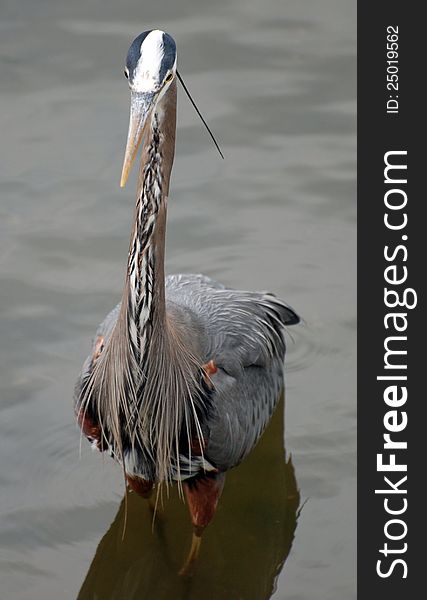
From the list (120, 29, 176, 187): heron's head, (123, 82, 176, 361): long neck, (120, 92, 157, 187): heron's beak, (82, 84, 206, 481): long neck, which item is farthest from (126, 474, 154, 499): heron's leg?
(120, 29, 176, 187): heron's head

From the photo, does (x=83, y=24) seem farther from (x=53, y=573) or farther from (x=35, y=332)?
(x=53, y=573)

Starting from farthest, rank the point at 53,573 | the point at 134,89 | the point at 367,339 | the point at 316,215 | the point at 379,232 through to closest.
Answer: the point at 316,215
the point at 379,232
the point at 367,339
the point at 53,573
the point at 134,89

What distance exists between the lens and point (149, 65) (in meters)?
3.95

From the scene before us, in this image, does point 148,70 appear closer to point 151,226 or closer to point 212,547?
point 151,226

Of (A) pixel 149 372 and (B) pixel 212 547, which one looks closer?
(A) pixel 149 372

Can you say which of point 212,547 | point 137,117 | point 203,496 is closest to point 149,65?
point 137,117

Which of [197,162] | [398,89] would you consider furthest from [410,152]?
[197,162]

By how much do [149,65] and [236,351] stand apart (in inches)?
62.2

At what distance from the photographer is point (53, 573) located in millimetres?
5055

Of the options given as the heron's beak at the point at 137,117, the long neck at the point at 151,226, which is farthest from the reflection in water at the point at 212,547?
the heron's beak at the point at 137,117

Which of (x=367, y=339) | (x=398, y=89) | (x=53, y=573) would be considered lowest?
(x=53, y=573)

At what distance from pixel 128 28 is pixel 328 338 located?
10.7 feet

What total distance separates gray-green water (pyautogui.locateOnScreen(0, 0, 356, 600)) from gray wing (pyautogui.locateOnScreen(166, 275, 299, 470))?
526 millimetres

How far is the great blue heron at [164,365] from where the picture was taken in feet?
13.4
